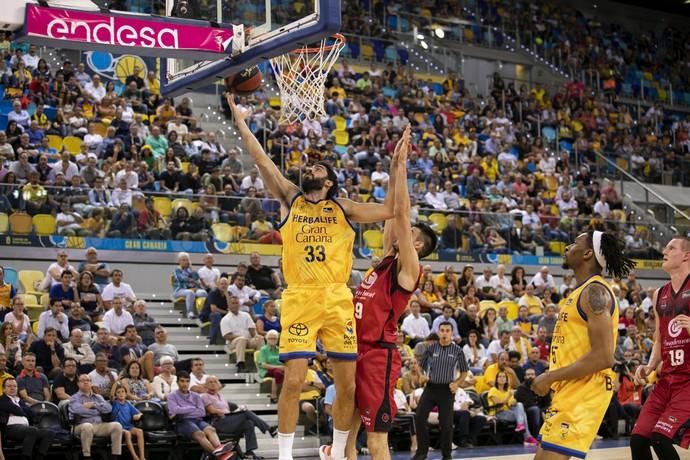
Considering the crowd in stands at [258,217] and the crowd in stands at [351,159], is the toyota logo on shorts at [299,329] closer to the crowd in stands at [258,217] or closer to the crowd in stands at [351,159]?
the crowd in stands at [258,217]

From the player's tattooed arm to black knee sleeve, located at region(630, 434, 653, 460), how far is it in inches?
66.3

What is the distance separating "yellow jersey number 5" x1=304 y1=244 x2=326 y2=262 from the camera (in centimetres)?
743

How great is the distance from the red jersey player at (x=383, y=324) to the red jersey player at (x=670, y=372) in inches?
72.5

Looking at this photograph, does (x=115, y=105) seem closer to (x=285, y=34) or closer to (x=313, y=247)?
(x=285, y=34)

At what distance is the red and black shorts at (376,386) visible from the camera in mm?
7395

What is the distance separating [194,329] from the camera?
631 inches

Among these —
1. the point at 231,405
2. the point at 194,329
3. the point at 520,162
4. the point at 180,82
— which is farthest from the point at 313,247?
the point at 520,162

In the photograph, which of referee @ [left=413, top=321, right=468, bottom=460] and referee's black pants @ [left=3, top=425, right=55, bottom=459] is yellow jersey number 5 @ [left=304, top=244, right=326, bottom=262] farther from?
referee's black pants @ [left=3, top=425, right=55, bottom=459]

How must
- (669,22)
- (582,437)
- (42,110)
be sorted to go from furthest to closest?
(669,22) < (42,110) < (582,437)

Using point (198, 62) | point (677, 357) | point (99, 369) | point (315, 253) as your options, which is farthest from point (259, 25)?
point (99, 369)

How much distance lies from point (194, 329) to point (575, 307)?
10683mm

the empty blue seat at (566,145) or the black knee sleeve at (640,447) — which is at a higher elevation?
the empty blue seat at (566,145)

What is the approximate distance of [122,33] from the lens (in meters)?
8.32

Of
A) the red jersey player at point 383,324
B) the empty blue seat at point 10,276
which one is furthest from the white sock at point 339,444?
the empty blue seat at point 10,276
